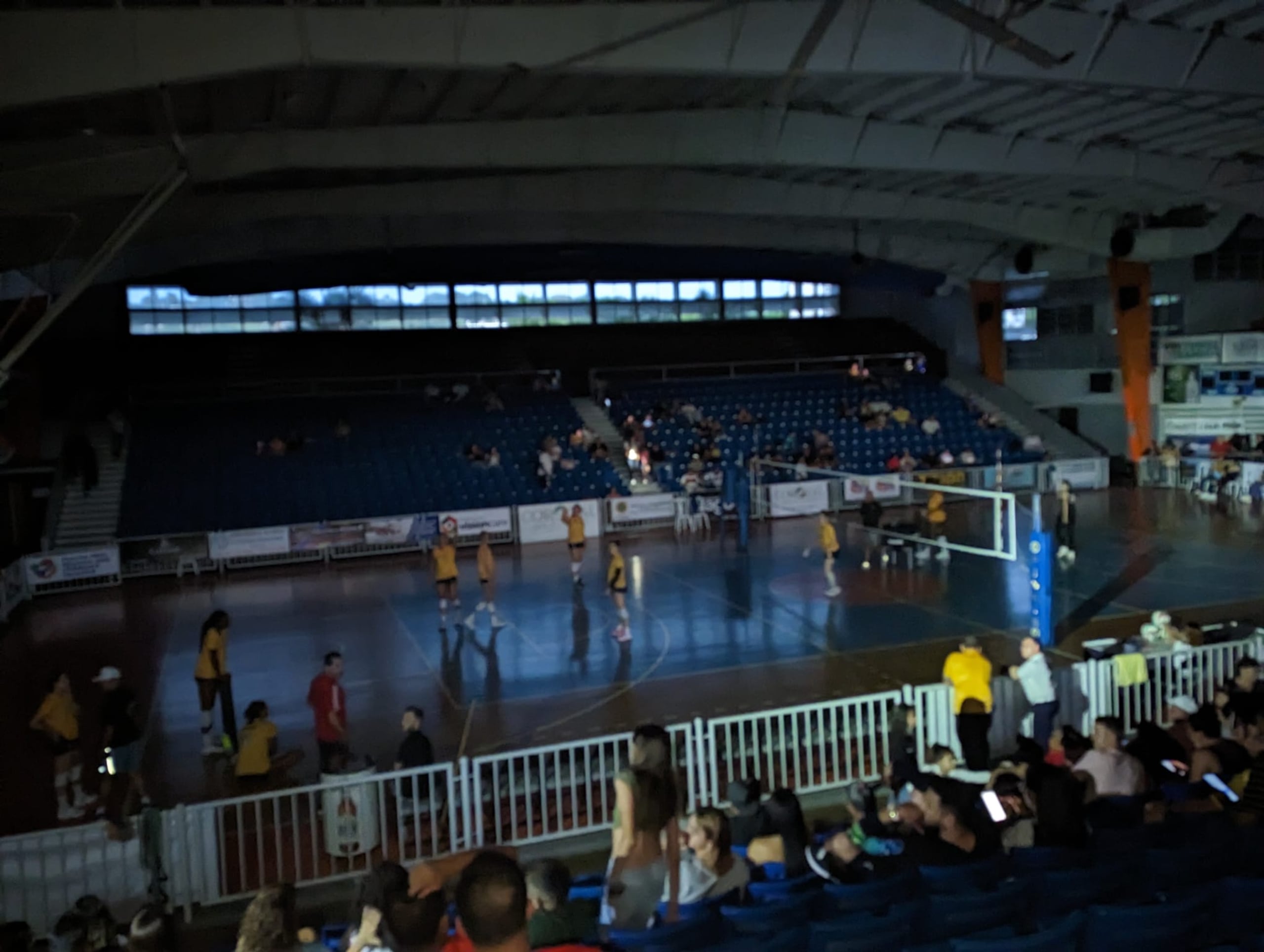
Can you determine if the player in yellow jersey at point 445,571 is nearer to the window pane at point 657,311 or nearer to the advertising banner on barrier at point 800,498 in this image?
the advertising banner on barrier at point 800,498

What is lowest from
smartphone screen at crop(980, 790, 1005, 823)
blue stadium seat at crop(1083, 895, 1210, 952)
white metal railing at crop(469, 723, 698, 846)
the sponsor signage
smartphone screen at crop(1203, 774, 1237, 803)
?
white metal railing at crop(469, 723, 698, 846)

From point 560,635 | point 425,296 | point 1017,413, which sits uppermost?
point 425,296

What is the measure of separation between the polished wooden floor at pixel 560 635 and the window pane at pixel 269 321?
12656mm

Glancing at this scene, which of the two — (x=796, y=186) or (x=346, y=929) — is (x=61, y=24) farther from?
(x=796, y=186)

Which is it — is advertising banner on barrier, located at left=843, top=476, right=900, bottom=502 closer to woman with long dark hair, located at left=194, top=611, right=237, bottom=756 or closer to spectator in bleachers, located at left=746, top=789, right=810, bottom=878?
woman with long dark hair, located at left=194, top=611, right=237, bottom=756

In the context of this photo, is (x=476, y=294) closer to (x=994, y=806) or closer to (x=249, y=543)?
(x=249, y=543)

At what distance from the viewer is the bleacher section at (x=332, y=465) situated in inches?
1022

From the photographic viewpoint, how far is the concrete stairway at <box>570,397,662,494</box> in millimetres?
29984

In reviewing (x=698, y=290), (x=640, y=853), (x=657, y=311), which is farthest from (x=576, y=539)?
(x=698, y=290)

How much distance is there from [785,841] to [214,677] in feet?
24.8

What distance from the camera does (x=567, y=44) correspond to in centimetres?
1395

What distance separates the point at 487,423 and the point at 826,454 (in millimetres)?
10354

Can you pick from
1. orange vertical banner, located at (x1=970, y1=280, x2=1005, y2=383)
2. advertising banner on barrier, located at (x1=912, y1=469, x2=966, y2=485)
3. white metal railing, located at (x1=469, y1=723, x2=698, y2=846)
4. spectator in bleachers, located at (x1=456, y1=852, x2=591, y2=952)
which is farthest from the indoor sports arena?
advertising banner on barrier, located at (x1=912, y1=469, x2=966, y2=485)

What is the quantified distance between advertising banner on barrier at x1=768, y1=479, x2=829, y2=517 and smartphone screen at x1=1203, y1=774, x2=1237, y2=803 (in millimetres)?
21676
